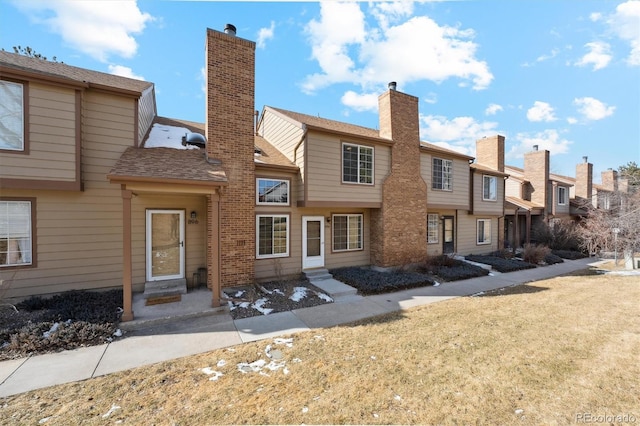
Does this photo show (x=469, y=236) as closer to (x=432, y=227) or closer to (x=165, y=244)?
(x=432, y=227)

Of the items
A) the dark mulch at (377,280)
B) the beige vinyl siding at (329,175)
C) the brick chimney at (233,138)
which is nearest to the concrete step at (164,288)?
the brick chimney at (233,138)

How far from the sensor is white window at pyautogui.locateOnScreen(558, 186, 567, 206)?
20578mm

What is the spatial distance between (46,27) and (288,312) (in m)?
10.9

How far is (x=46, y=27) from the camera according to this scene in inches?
304

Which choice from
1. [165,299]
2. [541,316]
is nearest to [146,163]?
[165,299]

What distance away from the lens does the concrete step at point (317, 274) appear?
31.3 ft

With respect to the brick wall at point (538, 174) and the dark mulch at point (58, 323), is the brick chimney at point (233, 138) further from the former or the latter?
the brick wall at point (538, 174)

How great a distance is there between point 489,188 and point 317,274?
40.7 feet

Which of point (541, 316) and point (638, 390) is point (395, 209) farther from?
point (638, 390)

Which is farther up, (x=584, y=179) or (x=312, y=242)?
(x=584, y=179)

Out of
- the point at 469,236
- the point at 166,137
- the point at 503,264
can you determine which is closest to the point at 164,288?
the point at 166,137

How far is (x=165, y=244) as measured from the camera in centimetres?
780

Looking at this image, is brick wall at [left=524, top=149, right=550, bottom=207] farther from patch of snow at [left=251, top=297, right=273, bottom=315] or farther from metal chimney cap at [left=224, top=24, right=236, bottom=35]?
metal chimney cap at [left=224, top=24, right=236, bottom=35]

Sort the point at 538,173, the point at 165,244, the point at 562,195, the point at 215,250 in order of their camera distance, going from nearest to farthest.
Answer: the point at 215,250, the point at 165,244, the point at 538,173, the point at 562,195
